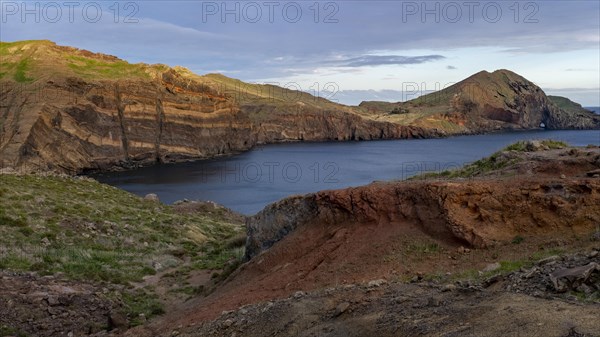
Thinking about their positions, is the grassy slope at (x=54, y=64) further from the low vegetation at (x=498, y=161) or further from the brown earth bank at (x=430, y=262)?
the brown earth bank at (x=430, y=262)

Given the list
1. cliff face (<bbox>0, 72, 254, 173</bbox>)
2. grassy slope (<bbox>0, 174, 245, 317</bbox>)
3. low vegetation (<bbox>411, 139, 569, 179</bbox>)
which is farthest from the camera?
cliff face (<bbox>0, 72, 254, 173</bbox>)

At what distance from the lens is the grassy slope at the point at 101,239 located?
21.1 meters

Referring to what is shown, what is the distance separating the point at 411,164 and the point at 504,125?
110888mm

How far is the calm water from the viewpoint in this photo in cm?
7031

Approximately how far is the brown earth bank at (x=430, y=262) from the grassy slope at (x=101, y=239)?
467 cm

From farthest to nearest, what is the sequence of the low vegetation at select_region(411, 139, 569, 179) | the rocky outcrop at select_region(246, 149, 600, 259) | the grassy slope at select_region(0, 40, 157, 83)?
1. the grassy slope at select_region(0, 40, 157, 83)
2. the low vegetation at select_region(411, 139, 569, 179)
3. the rocky outcrop at select_region(246, 149, 600, 259)

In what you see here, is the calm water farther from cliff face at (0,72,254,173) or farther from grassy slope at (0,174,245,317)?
grassy slope at (0,174,245,317)

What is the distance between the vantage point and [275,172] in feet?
298

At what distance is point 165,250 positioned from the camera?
89.2 ft

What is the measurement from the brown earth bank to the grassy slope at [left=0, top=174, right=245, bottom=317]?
4671mm

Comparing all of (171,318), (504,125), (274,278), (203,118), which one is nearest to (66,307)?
(171,318)

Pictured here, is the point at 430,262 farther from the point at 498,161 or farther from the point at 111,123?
the point at 111,123

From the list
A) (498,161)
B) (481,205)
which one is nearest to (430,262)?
(481,205)

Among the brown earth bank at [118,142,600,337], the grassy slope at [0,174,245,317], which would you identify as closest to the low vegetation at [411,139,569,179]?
the brown earth bank at [118,142,600,337]
